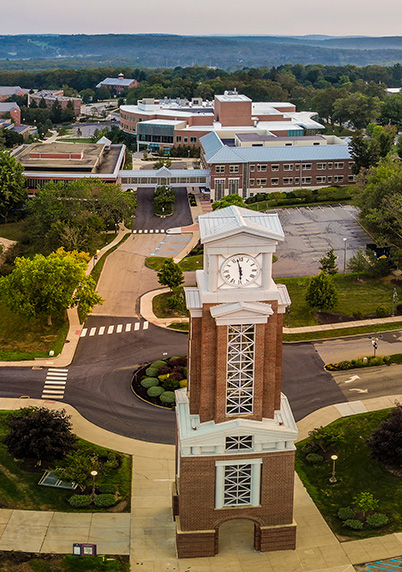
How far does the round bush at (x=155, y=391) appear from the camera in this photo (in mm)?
65812

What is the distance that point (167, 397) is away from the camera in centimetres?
6512

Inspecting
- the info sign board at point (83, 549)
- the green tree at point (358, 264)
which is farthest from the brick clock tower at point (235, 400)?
the green tree at point (358, 264)

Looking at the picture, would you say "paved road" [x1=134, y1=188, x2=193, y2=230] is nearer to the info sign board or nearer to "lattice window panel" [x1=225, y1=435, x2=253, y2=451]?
"lattice window panel" [x1=225, y1=435, x2=253, y2=451]

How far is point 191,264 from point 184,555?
193 ft

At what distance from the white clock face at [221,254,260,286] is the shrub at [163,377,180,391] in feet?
88.9

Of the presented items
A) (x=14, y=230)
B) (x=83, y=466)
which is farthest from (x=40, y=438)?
(x=14, y=230)

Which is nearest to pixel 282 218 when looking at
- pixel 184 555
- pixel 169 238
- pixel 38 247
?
pixel 169 238

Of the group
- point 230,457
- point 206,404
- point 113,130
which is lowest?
point 113,130

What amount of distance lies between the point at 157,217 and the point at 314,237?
28888mm

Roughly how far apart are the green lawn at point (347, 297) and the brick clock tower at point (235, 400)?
36.9m

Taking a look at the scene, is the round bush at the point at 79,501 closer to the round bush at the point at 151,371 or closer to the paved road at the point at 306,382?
the round bush at the point at 151,371

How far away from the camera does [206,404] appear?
4353cm

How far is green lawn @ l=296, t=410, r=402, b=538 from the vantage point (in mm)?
49000

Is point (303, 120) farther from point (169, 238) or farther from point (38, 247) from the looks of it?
point (38, 247)
